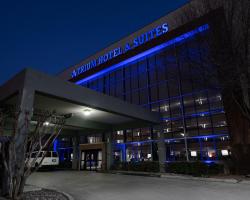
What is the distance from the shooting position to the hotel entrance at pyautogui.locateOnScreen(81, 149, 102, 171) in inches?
919

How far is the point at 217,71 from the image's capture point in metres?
13.7

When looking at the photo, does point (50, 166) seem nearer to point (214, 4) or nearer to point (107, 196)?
point (107, 196)

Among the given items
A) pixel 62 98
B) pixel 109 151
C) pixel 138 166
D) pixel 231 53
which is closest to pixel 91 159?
pixel 109 151

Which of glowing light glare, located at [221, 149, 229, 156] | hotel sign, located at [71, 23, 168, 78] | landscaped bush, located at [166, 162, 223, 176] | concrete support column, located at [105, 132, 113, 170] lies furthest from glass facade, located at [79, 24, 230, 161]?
landscaped bush, located at [166, 162, 223, 176]

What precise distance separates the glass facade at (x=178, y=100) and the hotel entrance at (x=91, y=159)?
225 centimetres

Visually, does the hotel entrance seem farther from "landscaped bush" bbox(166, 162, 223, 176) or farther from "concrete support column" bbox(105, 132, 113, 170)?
"landscaped bush" bbox(166, 162, 223, 176)

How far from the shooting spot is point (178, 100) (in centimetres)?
2070

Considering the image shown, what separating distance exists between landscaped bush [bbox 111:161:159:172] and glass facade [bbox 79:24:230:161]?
97.9 inches

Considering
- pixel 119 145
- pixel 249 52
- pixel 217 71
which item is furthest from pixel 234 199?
pixel 119 145

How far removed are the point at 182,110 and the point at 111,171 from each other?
359 inches

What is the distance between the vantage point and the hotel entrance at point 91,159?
23344mm

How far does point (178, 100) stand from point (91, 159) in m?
11.9

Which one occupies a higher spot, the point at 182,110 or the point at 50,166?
the point at 182,110

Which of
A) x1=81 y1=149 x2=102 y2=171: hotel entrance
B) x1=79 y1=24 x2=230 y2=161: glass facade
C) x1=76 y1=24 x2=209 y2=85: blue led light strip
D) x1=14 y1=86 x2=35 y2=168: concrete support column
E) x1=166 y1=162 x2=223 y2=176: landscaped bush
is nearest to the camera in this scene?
x1=14 y1=86 x2=35 y2=168: concrete support column
